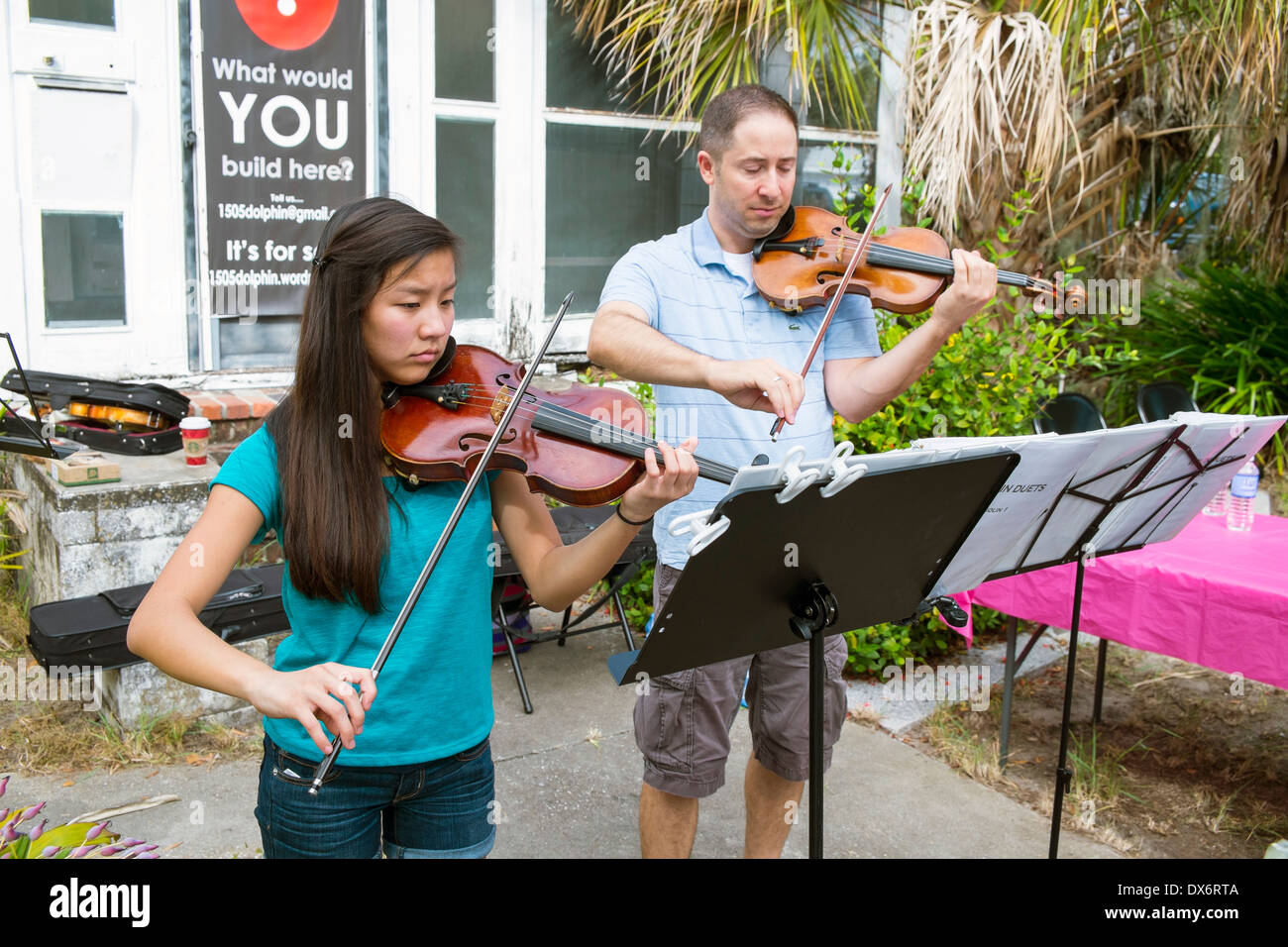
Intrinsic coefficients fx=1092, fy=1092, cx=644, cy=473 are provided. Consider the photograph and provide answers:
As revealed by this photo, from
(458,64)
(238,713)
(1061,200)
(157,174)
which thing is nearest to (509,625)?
(238,713)

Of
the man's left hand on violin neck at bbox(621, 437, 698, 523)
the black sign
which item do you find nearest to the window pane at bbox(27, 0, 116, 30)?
the black sign

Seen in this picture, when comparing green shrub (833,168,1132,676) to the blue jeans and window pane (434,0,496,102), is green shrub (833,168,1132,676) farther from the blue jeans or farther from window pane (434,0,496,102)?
the blue jeans

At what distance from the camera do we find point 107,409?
4125mm

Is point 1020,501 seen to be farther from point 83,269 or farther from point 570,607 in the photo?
point 83,269

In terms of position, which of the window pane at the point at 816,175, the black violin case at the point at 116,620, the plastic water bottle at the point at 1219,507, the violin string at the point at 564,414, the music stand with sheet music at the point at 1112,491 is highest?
the window pane at the point at 816,175

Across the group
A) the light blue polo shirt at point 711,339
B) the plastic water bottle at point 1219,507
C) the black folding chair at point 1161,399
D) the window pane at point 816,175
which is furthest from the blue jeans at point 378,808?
the window pane at point 816,175

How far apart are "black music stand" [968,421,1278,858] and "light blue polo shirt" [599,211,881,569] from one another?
544 mm

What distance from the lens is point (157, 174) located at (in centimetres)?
471

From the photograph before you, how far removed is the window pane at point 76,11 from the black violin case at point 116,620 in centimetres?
242

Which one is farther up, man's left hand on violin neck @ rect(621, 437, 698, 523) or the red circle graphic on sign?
the red circle graphic on sign

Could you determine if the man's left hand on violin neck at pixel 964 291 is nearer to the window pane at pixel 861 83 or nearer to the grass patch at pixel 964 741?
the grass patch at pixel 964 741

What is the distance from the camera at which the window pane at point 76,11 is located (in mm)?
4391

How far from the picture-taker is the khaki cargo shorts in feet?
8.16

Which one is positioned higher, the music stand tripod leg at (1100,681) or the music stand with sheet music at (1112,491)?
the music stand with sheet music at (1112,491)
